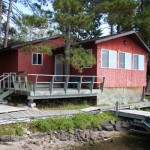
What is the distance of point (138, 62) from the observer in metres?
21.6

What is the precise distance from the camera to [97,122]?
14.9 meters

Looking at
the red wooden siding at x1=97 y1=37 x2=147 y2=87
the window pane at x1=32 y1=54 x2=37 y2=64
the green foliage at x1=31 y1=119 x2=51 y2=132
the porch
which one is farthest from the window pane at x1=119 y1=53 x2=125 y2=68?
the green foliage at x1=31 y1=119 x2=51 y2=132

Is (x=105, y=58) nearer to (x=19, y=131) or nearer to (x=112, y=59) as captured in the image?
(x=112, y=59)

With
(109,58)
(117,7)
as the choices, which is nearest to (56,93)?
(109,58)

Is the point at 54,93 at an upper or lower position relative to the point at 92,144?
upper

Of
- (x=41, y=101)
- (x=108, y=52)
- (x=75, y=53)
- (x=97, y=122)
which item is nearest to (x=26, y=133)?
(x=97, y=122)

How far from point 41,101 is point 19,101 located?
124cm

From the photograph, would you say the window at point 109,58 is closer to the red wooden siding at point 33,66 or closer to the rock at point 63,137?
the red wooden siding at point 33,66

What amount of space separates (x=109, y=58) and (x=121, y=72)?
Result: 1.45 meters

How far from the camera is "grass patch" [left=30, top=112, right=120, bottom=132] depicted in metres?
13.1

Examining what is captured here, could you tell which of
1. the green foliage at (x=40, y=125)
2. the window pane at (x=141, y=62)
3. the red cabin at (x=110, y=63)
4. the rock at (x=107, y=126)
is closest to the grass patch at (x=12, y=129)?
the green foliage at (x=40, y=125)

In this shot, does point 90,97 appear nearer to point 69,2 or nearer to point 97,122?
point 97,122

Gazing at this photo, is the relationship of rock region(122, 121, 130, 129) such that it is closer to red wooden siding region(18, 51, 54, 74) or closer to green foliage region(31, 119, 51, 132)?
green foliage region(31, 119, 51, 132)

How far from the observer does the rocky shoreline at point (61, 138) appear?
11750 mm
